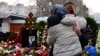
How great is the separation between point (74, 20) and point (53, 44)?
1.56ft

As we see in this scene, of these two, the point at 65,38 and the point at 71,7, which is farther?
the point at 71,7

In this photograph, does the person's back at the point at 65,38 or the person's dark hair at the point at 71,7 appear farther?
the person's dark hair at the point at 71,7

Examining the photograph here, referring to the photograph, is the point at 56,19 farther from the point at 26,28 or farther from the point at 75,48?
the point at 26,28

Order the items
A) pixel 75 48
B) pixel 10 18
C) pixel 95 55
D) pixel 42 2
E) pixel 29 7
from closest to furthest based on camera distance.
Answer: pixel 75 48
pixel 95 55
pixel 10 18
pixel 42 2
pixel 29 7

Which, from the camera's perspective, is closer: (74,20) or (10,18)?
(74,20)

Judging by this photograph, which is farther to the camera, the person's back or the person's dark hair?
the person's dark hair

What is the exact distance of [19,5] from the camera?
87.5 meters

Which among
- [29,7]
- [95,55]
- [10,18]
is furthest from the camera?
[29,7]

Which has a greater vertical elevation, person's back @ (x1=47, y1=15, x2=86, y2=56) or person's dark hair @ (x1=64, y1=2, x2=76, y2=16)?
person's dark hair @ (x1=64, y1=2, x2=76, y2=16)

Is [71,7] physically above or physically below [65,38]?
above

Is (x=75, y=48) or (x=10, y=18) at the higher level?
(x=75, y=48)

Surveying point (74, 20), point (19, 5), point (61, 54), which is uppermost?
point (74, 20)

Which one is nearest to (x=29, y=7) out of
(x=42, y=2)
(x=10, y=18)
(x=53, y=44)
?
(x=42, y=2)

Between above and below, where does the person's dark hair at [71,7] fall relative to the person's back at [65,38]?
above
